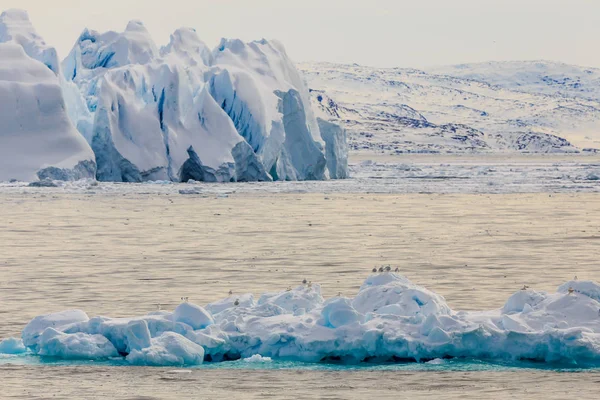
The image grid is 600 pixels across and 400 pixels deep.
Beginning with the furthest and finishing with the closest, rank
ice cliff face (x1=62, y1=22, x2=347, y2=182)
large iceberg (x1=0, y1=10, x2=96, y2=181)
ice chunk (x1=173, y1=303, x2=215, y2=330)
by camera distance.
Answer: ice cliff face (x1=62, y1=22, x2=347, y2=182)
large iceberg (x1=0, y1=10, x2=96, y2=181)
ice chunk (x1=173, y1=303, x2=215, y2=330)

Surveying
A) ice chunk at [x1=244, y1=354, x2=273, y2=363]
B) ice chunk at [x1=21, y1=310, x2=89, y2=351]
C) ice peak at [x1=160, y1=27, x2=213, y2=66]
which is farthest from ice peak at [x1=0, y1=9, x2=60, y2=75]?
ice chunk at [x1=244, y1=354, x2=273, y2=363]

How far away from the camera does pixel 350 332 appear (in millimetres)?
11188

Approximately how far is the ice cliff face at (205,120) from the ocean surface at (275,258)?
1608mm

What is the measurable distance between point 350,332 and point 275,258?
958 cm

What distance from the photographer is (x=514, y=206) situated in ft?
116

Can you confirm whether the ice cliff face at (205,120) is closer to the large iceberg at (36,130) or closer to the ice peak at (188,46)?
the ice peak at (188,46)

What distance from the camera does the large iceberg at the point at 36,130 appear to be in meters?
40.7

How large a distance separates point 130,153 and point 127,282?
25.3m

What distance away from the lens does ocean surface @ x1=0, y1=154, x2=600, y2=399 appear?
10.1 meters

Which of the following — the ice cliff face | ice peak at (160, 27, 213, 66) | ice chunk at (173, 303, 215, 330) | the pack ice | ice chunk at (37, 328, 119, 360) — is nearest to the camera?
the pack ice

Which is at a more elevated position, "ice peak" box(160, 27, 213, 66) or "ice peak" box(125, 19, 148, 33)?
"ice peak" box(125, 19, 148, 33)

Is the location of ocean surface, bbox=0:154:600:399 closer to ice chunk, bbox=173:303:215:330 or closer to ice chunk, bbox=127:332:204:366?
ice chunk, bbox=127:332:204:366

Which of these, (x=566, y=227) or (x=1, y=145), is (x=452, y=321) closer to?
(x=566, y=227)

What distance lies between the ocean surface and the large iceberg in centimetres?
104
